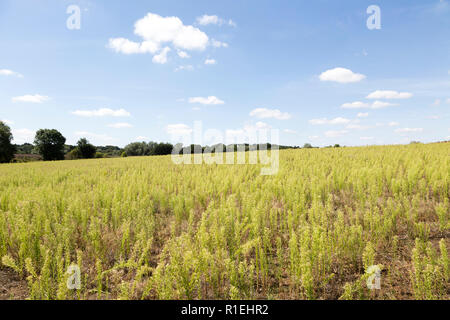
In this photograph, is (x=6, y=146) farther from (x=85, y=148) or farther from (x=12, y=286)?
(x=12, y=286)

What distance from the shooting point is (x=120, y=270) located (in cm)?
276

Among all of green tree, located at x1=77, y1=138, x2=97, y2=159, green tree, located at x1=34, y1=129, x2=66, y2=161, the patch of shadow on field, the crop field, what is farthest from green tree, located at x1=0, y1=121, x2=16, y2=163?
the patch of shadow on field

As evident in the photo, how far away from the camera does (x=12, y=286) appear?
8.59ft

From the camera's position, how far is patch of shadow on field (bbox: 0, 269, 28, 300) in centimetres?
242

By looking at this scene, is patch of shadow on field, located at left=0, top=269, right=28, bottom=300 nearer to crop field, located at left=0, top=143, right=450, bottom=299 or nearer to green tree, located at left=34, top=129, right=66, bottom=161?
crop field, located at left=0, top=143, right=450, bottom=299

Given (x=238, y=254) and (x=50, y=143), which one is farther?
(x=50, y=143)

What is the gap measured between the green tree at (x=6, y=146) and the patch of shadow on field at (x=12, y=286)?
59458 millimetres

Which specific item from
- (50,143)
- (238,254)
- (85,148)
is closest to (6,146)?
(50,143)

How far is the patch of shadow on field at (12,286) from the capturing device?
2416 millimetres

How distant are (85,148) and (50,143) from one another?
755 centimetres

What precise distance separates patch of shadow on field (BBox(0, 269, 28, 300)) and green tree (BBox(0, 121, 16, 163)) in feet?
195
